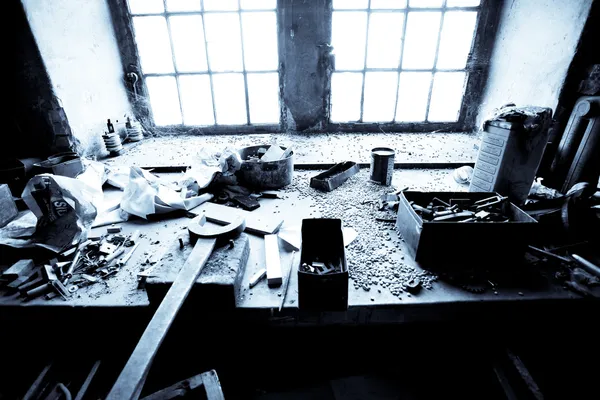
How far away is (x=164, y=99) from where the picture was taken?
358 centimetres

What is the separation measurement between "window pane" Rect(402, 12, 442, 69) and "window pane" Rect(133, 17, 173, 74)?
275cm

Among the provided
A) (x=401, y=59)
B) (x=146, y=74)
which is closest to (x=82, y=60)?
(x=146, y=74)

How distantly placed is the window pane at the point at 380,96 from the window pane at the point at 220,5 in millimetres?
1670

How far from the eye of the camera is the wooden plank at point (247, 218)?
5.76ft

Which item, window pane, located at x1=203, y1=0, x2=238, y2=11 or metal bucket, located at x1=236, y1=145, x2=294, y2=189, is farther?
window pane, located at x1=203, y1=0, x2=238, y2=11

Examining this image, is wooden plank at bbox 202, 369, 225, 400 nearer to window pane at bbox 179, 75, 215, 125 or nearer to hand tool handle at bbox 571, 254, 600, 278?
hand tool handle at bbox 571, 254, 600, 278

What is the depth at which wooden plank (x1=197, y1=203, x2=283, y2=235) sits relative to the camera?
1.75 m

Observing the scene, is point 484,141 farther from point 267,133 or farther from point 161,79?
point 161,79

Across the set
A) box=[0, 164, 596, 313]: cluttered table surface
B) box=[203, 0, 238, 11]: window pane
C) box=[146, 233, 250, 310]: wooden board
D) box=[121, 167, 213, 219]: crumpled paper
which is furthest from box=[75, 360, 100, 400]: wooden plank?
box=[203, 0, 238, 11]: window pane

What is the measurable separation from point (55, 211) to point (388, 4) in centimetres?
355

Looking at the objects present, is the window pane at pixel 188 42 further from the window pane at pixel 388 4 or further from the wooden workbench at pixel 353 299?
the wooden workbench at pixel 353 299

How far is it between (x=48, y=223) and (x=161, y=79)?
2.42 meters

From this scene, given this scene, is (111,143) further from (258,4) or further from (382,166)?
(382,166)

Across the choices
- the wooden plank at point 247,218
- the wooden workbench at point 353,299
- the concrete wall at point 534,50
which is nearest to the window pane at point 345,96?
the concrete wall at point 534,50
